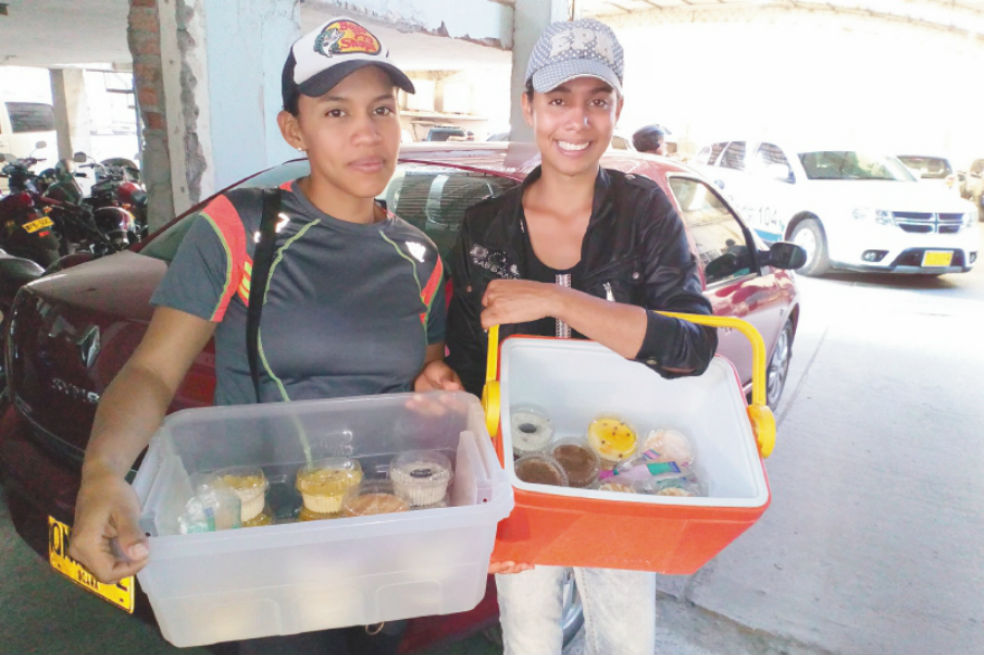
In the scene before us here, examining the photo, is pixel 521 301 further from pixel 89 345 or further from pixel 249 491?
pixel 89 345

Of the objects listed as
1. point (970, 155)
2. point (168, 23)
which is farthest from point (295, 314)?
point (970, 155)

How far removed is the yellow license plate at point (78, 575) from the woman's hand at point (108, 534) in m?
0.86

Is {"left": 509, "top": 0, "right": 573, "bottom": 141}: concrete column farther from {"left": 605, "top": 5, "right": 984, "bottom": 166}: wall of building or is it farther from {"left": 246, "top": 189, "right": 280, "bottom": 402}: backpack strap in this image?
{"left": 605, "top": 5, "right": 984, "bottom": 166}: wall of building

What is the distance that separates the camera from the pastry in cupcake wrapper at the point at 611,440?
1404mm

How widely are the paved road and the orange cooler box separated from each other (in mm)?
1262

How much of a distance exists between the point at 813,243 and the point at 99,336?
8.85 metres

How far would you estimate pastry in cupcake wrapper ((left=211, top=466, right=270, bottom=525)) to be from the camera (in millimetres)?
1079

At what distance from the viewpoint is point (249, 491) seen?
1.10m

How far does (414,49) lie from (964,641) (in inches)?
299

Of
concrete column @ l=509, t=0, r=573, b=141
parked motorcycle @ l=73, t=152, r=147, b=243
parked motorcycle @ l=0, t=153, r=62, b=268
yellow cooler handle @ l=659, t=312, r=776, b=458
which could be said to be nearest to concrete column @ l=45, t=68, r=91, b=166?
parked motorcycle @ l=73, t=152, r=147, b=243

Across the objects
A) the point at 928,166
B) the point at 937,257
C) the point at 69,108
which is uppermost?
the point at 69,108

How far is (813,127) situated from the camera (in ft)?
A: 61.0

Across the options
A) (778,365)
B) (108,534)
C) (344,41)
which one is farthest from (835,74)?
(108,534)

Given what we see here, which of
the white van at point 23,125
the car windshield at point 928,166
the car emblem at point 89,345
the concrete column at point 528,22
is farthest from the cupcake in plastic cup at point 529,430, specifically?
the white van at point 23,125
